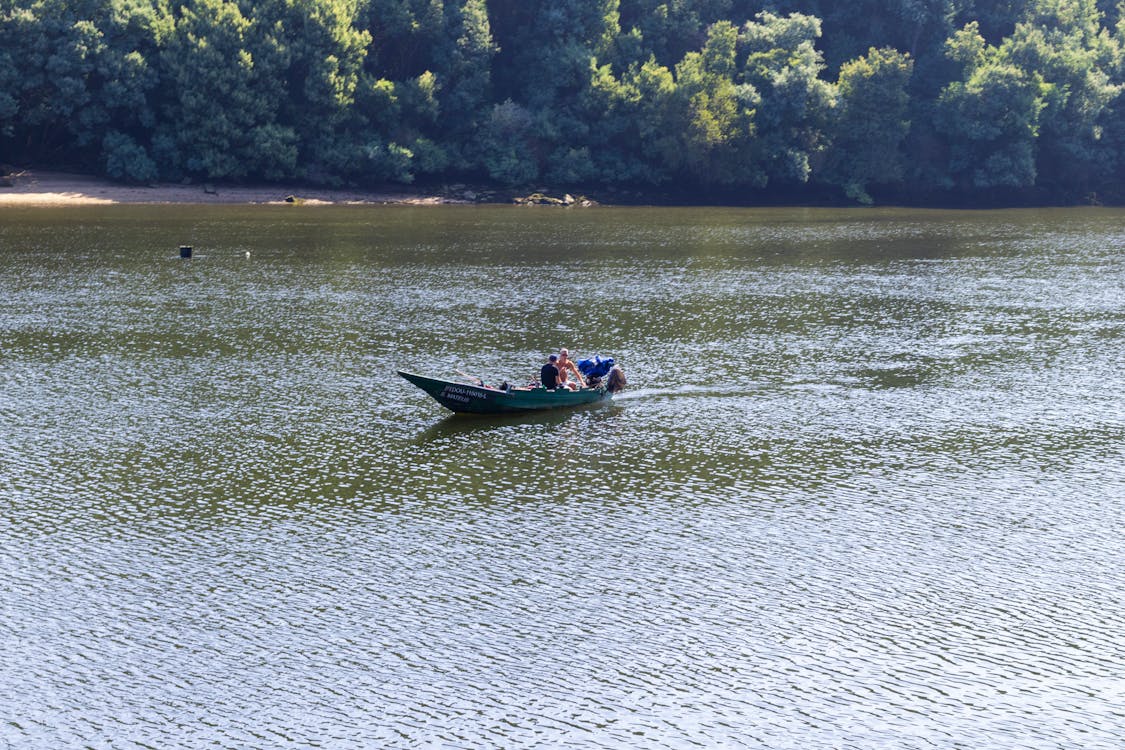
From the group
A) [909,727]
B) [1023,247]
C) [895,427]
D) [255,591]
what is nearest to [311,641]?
[255,591]

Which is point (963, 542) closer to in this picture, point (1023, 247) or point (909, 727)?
point (909, 727)

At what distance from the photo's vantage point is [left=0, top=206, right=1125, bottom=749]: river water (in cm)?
2800

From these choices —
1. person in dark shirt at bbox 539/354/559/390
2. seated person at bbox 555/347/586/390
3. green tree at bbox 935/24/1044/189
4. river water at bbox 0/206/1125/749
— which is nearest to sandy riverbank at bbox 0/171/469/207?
river water at bbox 0/206/1125/749

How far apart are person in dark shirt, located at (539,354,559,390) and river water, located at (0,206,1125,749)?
1689 mm

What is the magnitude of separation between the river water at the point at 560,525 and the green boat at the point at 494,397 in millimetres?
675

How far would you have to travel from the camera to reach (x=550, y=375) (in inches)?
2090

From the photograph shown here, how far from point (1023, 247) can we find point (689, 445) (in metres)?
73.1

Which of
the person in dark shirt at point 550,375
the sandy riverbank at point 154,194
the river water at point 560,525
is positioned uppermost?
the sandy riverbank at point 154,194

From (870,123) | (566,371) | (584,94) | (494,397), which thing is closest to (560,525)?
(494,397)

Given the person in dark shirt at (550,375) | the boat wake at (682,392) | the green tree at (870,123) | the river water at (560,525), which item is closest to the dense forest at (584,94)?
the green tree at (870,123)

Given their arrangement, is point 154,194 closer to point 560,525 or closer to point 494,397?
point 494,397

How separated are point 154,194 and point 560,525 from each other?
10878 centimetres

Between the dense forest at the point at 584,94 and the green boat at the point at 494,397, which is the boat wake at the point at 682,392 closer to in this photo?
the green boat at the point at 494,397

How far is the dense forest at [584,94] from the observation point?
137 m
